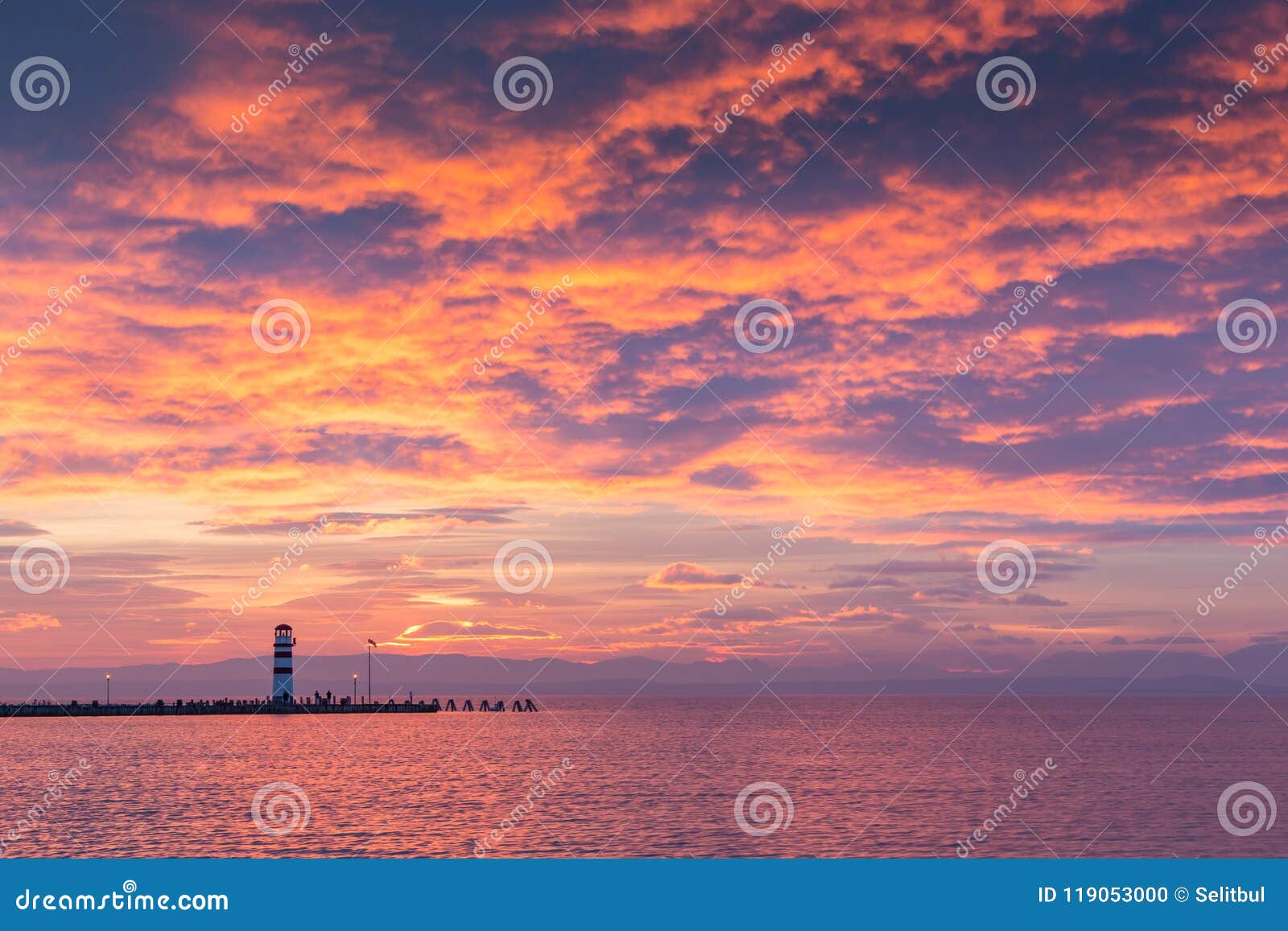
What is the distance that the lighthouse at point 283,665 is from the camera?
545ft

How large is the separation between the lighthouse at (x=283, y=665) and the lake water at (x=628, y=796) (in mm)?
29260

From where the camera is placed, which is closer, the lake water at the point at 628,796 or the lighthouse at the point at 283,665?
the lake water at the point at 628,796

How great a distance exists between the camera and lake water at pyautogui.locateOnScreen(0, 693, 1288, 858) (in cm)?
5222

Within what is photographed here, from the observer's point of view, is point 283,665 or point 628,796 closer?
point 628,796

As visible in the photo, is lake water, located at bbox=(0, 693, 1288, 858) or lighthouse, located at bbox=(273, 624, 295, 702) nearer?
lake water, located at bbox=(0, 693, 1288, 858)

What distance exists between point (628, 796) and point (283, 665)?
114 m

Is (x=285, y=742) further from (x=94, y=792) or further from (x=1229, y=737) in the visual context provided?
(x=1229, y=737)

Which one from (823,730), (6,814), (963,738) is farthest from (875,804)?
(823,730)

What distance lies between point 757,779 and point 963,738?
6450 centimetres

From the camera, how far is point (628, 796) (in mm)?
71312

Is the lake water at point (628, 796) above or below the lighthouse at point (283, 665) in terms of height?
below

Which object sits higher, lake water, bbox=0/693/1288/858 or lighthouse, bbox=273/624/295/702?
lighthouse, bbox=273/624/295/702

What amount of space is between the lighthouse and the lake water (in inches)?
1152

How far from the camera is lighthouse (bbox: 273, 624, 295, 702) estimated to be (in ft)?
545
